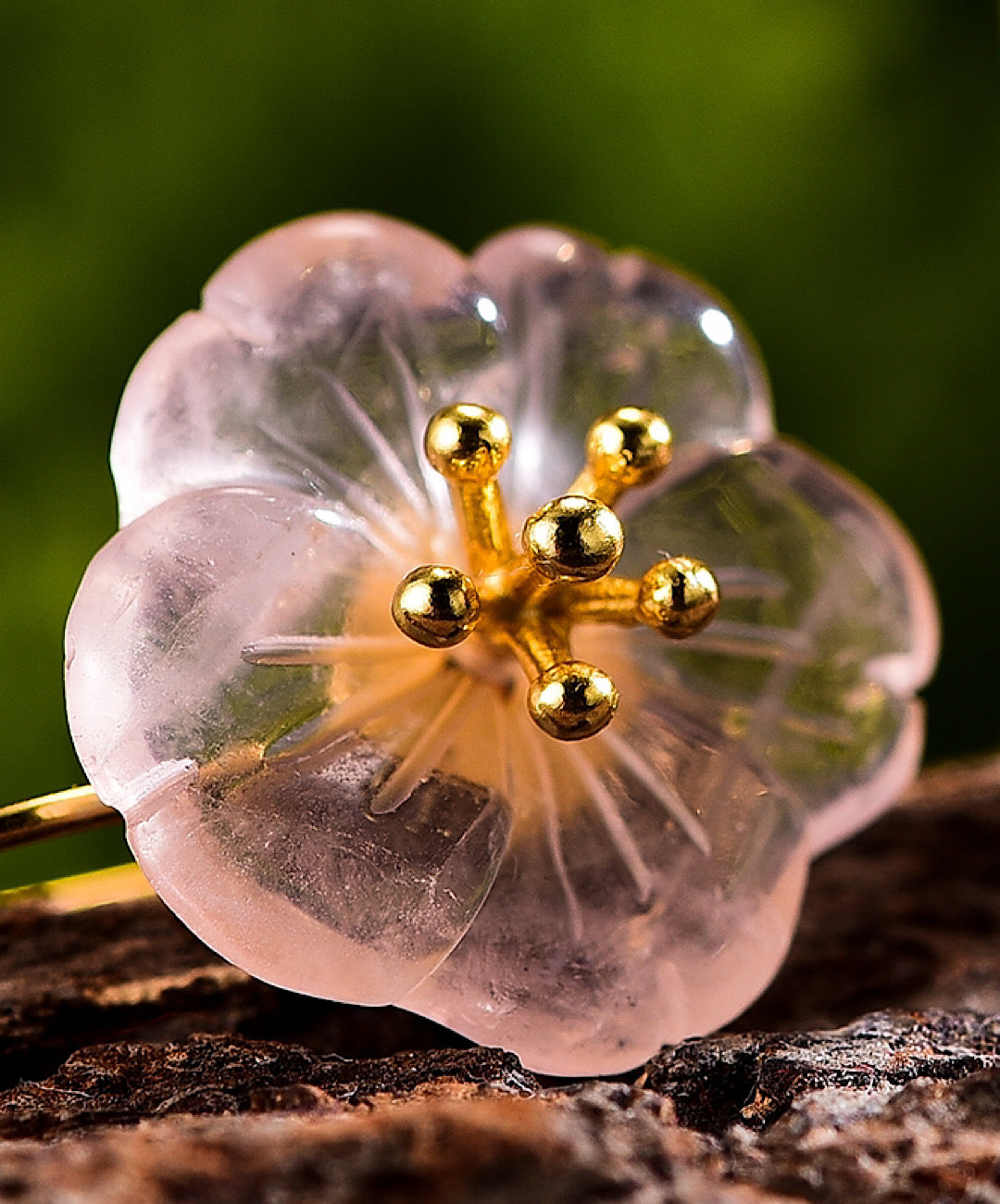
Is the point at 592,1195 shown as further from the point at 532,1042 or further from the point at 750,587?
the point at 750,587

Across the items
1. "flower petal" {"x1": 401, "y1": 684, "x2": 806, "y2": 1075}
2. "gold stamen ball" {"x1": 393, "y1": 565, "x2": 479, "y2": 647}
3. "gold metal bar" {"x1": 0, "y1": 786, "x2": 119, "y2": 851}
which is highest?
"gold stamen ball" {"x1": 393, "y1": 565, "x2": 479, "y2": 647}

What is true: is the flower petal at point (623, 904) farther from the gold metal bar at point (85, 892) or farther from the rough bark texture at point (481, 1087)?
the gold metal bar at point (85, 892)

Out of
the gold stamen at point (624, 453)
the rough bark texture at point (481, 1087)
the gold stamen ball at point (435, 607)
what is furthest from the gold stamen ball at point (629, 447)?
the rough bark texture at point (481, 1087)

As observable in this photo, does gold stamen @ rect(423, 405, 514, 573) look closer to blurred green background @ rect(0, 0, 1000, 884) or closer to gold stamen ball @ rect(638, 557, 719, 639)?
gold stamen ball @ rect(638, 557, 719, 639)

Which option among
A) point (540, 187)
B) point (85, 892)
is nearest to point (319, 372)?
Result: point (85, 892)

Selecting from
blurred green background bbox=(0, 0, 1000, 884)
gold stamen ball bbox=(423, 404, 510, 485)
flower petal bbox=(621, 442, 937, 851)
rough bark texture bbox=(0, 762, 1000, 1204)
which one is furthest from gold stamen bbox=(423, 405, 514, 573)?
blurred green background bbox=(0, 0, 1000, 884)

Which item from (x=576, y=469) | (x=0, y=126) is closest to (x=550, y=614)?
(x=576, y=469)
